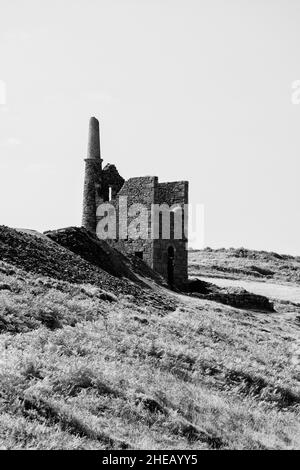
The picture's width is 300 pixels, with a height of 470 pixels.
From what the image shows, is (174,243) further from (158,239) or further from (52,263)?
(52,263)

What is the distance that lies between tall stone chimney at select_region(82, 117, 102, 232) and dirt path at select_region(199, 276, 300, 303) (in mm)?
10583

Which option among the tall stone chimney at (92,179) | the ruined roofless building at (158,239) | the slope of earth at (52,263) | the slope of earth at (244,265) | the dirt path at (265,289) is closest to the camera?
the slope of earth at (52,263)

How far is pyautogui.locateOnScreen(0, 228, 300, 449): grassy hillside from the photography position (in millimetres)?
6875

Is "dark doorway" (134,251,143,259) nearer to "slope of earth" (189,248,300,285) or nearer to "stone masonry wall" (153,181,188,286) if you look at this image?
"stone masonry wall" (153,181,188,286)

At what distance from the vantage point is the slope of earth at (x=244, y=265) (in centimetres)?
5262

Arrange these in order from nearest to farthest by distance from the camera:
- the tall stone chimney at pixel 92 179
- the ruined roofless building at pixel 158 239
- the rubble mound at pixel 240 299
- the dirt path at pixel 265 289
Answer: the rubble mound at pixel 240 299 → the ruined roofless building at pixel 158 239 → the tall stone chimney at pixel 92 179 → the dirt path at pixel 265 289

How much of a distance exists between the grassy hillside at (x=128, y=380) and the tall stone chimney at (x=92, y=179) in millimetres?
23401

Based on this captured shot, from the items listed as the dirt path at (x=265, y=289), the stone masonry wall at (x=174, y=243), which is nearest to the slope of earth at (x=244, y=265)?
the dirt path at (x=265, y=289)

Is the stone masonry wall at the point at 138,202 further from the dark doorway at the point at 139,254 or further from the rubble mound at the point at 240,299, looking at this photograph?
the rubble mound at the point at 240,299

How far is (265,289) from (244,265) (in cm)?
1494

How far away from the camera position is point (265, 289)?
43375mm

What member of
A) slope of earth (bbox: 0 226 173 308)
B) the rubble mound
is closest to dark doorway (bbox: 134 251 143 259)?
the rubble mound

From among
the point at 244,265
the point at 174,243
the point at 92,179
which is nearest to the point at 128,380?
the point at 174,243

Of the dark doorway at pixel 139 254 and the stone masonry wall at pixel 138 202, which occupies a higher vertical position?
the stone masonry wall at pixel 138 202
